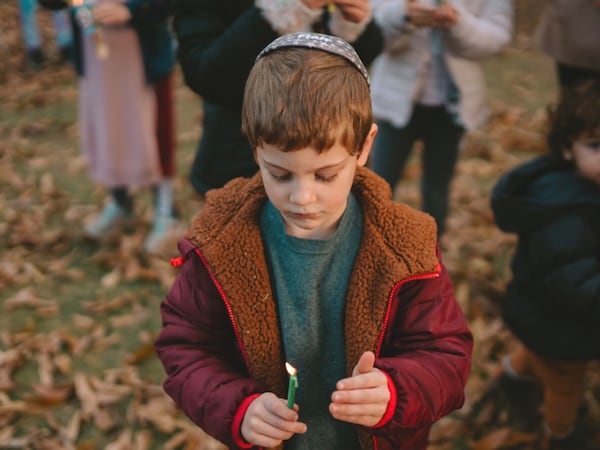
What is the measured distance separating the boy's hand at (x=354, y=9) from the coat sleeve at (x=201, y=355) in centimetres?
105

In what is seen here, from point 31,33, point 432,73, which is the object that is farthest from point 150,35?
point 31,33

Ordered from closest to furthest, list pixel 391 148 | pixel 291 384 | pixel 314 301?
pixel 291 384
pixel 314 301
pixel 391 148

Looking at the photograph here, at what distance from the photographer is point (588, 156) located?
246 centimetres

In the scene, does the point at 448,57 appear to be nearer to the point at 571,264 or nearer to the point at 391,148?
the point at 391,148

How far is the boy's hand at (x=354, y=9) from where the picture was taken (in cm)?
212

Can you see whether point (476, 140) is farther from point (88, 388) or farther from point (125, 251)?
point (88, 388)

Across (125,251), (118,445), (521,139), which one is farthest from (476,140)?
(118,445)

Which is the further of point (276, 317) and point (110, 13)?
point (110, 13)

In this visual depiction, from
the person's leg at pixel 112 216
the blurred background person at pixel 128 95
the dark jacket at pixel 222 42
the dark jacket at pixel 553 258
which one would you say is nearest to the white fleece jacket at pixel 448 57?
the dark jacket at pixel 553 258

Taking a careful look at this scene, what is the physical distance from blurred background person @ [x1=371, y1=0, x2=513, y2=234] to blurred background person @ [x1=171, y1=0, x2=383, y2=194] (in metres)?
0.68

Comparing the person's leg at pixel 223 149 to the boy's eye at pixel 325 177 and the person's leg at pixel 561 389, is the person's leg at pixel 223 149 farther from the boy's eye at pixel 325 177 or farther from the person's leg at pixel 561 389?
the person's leg at pixel 561 389

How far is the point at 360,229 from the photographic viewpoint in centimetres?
171

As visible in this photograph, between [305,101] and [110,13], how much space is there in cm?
272

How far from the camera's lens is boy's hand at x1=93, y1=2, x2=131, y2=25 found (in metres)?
3.63
